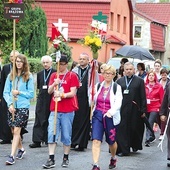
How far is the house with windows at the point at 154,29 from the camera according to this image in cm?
5843

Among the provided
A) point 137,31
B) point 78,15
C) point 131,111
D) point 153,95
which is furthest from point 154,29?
point 131,111

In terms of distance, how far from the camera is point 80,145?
13.0m

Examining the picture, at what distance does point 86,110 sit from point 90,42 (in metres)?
2.73

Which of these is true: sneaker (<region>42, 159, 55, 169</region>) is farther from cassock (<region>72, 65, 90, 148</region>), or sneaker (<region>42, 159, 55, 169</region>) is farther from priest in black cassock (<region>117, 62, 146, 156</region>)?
cassock (<region>72, 65, 90, 148</region>)

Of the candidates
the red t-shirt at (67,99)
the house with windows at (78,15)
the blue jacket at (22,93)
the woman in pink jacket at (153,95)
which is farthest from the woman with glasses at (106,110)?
the house with windows at (78,15)

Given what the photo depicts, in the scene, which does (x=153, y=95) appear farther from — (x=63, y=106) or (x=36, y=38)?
(x=36, y=38)

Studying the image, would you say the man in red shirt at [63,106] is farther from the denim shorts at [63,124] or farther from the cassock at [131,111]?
the cassock at [131,111]

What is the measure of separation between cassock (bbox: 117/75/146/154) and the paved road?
0.31 m

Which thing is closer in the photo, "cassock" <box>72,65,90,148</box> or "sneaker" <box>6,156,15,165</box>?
"sneaker" <box>6,156,15,165</box>

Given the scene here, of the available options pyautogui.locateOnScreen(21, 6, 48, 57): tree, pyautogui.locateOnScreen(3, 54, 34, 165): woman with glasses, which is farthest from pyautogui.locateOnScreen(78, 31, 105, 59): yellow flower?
pyautogui.locateOnScreen(21, 6, 48, 57): tree

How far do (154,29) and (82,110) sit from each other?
48.7 metres

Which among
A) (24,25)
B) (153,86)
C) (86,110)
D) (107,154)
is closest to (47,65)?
(86,110)

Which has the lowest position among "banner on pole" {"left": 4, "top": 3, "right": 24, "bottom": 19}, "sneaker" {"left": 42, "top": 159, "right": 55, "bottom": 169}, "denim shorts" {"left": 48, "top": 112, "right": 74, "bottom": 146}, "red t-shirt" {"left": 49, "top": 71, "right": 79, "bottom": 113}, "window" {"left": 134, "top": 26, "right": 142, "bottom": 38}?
"sneaker" {"left": 42, "top": 159, "right": 55, "bottom": 169}

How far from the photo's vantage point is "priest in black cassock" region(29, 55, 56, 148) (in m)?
13.2
